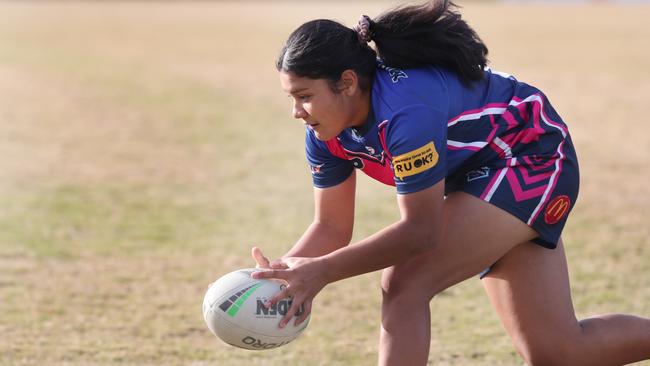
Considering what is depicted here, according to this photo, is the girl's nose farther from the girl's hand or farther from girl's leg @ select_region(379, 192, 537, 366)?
girl's leg @ select_region(379, 192, 537, 366)

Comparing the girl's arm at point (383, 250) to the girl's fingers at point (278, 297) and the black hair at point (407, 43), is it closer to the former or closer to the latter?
the girl's fingers at point (278, 297)

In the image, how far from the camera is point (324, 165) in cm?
449

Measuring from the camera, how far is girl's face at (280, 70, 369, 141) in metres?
3.88

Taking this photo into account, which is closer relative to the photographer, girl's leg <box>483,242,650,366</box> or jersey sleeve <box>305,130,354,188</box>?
girl's leg <box>483,242,650,366</box>

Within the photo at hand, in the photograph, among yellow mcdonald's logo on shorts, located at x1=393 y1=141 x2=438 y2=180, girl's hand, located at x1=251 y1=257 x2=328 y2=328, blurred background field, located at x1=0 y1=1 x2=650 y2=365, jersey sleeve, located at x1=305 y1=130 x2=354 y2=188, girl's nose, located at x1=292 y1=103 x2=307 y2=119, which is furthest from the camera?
blurred background field, located at x1=0 y1=1 x2=650 y2=365

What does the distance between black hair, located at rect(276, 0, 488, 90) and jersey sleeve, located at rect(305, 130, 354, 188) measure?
0.53 metres

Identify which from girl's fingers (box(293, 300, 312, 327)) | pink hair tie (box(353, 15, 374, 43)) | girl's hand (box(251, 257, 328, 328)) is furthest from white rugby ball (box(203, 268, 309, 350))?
pink hair tie (box(353, 15, 374, 43))

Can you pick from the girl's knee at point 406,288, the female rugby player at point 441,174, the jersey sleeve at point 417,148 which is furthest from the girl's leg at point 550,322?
the jersey sleeve at point 417,148

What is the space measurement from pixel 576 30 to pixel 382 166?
30.2 meters

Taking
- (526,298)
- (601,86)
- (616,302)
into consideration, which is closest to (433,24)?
(526,298)

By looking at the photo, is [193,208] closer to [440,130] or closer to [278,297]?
[278,297]

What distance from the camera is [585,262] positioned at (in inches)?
298

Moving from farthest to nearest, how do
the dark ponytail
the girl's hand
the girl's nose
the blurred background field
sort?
the blurred background field < the dark ponytail < the girl's nose < the girl's hand

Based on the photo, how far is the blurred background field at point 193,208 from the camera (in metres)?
5.82
